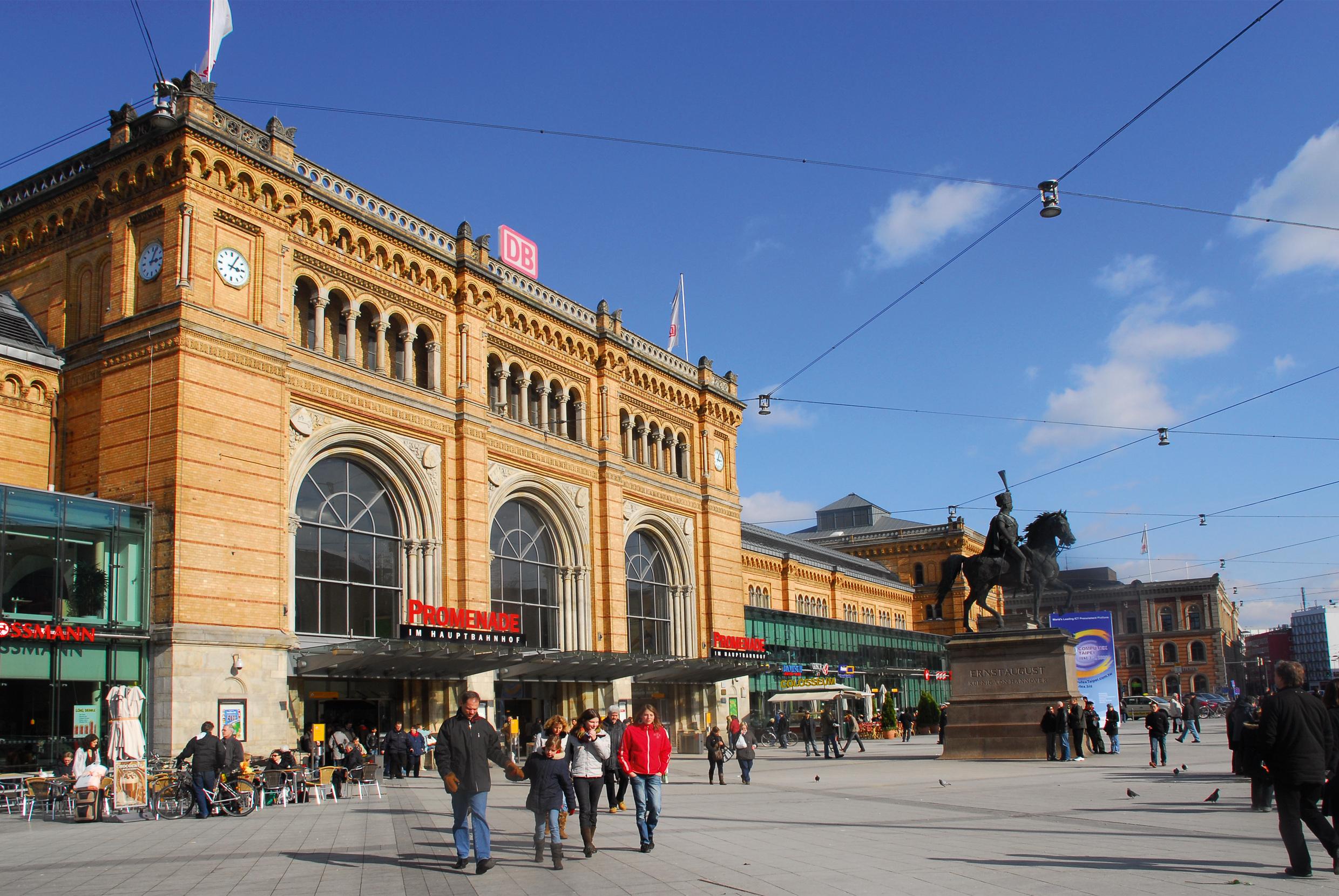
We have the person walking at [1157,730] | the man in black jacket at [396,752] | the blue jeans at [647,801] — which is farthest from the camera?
the man in black jacket at [396,752]

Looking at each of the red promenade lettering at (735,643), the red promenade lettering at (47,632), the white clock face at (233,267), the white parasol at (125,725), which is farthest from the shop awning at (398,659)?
the red promenade lettering at (735,643)

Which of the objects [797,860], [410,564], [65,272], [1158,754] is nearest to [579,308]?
[410,564]

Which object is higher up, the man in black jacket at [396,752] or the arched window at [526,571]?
the arched window at [526,571]

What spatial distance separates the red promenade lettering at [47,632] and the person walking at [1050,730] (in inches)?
904

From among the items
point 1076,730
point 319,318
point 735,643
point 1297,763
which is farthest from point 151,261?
point 735,643

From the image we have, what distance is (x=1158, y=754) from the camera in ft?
100

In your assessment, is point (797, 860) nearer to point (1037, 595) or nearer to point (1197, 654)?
point (1037, 595)

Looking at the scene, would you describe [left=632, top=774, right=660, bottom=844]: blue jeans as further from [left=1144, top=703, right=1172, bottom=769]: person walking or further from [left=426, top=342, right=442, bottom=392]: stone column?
[left=426, top=342, right=442, bottom=392]: stone column

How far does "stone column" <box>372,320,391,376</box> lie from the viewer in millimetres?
34750

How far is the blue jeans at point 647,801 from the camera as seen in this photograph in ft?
44.7

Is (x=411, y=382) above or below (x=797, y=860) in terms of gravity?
above

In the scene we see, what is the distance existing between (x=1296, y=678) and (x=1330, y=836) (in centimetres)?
140

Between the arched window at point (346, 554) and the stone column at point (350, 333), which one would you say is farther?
the stone column at point (350, 333)

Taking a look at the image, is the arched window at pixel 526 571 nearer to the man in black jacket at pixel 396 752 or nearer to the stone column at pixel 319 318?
the man in black jacket at pixel 396 752
